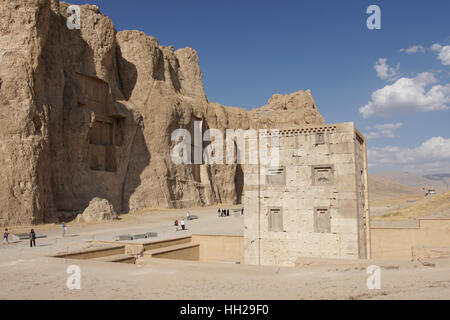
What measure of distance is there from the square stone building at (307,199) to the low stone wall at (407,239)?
411cm

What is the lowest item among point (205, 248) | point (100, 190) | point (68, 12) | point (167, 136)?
point (205, 248)

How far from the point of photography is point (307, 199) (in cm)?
1469

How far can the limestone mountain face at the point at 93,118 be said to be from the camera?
31609 millimetres

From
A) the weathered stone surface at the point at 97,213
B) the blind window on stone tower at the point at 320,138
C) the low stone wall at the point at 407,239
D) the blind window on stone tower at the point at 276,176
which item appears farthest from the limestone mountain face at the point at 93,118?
the low stone wall at the point at 407,239

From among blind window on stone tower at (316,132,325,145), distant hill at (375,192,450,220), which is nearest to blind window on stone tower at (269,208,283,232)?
blind window on stone tower at (316,132,325,145)

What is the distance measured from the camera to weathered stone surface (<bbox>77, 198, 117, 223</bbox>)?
35.1 metres

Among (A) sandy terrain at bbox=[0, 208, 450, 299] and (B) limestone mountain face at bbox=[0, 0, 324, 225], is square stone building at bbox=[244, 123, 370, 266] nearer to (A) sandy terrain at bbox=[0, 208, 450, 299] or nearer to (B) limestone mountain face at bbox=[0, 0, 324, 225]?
(A) sandy terrain at bbox=[0, 208, 450, 299]

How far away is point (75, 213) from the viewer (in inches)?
1467

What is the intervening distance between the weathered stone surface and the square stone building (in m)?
23.3

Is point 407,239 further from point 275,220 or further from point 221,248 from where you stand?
point 221,248

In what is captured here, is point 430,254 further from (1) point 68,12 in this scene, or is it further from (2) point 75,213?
(1) point 68,12
